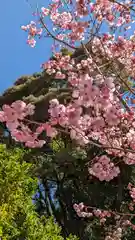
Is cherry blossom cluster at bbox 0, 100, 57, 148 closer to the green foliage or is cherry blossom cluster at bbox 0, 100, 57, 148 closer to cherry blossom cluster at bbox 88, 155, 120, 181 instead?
cherry blossom cluster at bbox 88, 155, 120, 181

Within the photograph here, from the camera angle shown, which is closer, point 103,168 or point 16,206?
point 103,168

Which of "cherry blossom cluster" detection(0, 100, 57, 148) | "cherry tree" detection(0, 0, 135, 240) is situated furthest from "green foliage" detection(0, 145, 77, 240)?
"cherry blossom cluster" detection(0, 100, 57, 148)

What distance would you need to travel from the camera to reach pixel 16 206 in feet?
20.5

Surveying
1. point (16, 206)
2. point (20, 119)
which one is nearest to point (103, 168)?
point (20, 119)

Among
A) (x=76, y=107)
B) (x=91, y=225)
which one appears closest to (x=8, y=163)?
Answer: (x=76, y=107)

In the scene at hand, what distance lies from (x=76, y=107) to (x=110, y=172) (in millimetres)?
1410

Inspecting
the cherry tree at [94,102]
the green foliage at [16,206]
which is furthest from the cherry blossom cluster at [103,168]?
the green foliage at [16,206]

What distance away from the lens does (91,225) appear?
11914 mm

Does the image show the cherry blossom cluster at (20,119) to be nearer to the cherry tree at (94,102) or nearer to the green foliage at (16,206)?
the cherry tree at (94,102)

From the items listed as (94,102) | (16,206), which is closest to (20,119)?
(94,102)

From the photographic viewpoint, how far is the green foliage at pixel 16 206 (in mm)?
6047

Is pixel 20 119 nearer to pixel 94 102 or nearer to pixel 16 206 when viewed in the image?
pixel 94 102

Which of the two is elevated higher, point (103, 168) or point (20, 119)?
point (20, 119)

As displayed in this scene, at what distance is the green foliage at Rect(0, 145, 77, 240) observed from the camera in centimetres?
605
